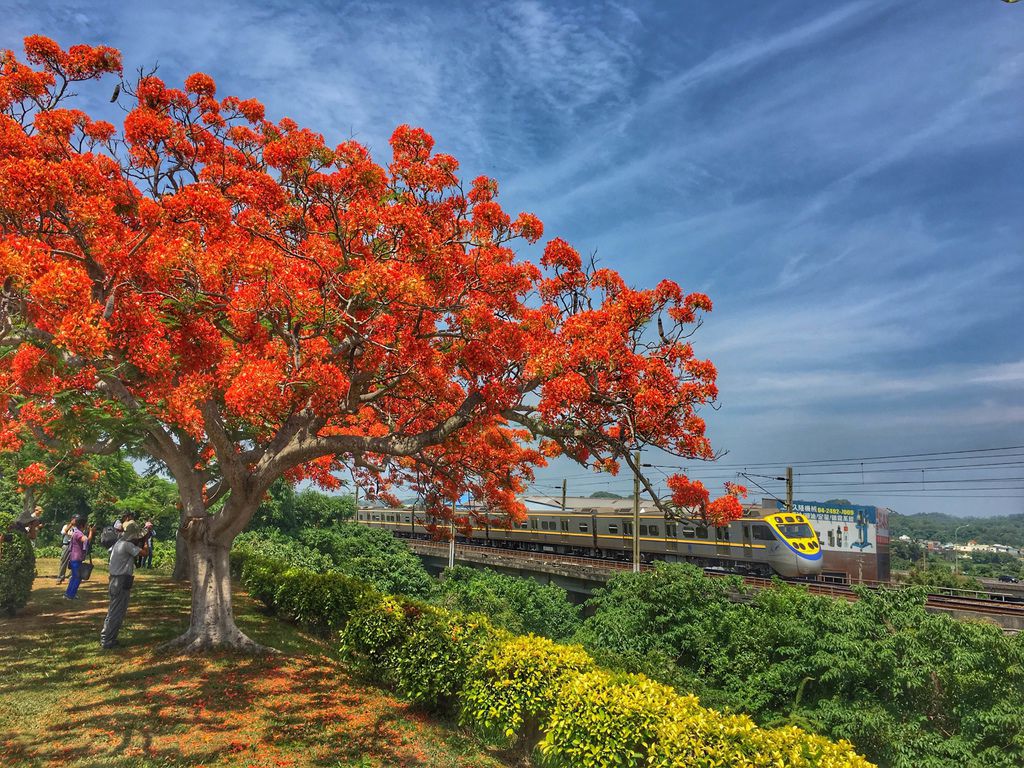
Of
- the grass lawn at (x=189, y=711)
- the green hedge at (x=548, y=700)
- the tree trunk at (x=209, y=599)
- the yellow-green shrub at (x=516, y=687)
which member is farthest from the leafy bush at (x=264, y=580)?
the yellow-green shrub at (x=516, y=687)

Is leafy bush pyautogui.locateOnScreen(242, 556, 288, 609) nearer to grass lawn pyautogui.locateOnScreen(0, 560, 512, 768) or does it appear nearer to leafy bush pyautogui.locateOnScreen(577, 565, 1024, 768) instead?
grass lawn pyautogui.locateOnScreen(0, 560, 512, 768)

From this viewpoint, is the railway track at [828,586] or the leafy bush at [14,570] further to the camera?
the railway track at [828,586]

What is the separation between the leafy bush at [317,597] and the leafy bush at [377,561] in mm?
2949

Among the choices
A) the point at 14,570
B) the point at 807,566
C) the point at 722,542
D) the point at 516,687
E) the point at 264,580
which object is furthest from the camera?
the point at 722,542

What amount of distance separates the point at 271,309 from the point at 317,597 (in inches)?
231

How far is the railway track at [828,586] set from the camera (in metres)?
20.9

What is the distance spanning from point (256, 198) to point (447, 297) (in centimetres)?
371

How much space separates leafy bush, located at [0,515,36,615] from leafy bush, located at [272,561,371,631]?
435 cm

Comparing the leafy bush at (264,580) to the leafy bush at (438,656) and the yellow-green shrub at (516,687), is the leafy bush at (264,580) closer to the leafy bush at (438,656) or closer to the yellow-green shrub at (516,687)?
the leafy bush at (438,656)

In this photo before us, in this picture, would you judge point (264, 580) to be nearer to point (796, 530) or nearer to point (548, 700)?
point (548, 700)

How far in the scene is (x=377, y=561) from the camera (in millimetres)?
19594


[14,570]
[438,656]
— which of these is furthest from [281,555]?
[438,656]

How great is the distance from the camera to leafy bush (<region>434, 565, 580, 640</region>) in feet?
54.1

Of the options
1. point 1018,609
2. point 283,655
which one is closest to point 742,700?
point 283,655
